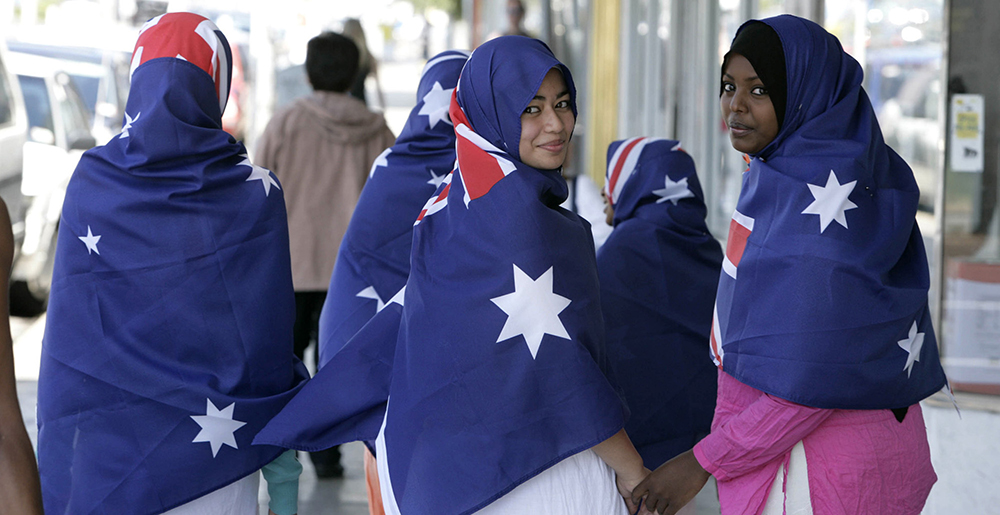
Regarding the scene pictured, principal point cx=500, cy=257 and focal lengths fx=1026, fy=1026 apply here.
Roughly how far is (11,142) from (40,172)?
38 centimetres

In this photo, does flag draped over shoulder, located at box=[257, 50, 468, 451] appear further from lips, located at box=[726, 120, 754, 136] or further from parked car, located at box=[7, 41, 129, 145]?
parked car, located at box=[7, 41, 129, 145]

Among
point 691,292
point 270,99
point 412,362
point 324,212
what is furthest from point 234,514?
point 270,99

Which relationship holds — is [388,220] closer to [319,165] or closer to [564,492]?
[564,492]

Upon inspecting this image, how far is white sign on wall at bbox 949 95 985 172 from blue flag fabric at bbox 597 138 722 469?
203 cm

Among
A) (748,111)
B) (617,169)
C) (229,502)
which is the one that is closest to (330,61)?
(617,169)

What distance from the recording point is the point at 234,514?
7.73 ft

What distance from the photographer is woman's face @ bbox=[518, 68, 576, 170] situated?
2043 mm

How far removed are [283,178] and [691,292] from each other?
7.83 ft

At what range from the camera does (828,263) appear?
2008 mm

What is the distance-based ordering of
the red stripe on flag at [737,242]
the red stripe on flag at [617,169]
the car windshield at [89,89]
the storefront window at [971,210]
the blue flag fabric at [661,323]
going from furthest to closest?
the car windshield at [89,89]
the storefront window at [971,210]
the red stripe on flag at [617,169]
the blue flag fabric at [661,323]
the red stripe on flag at [737,242]

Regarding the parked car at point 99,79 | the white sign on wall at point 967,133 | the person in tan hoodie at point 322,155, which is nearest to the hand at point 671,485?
the person in tan hoodie at point 322,155

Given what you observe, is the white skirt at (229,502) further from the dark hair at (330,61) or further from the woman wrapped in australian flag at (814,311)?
the dark hair at (330,61)

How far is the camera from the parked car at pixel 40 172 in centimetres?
697

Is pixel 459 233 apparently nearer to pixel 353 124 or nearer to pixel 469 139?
pixel 469 139
